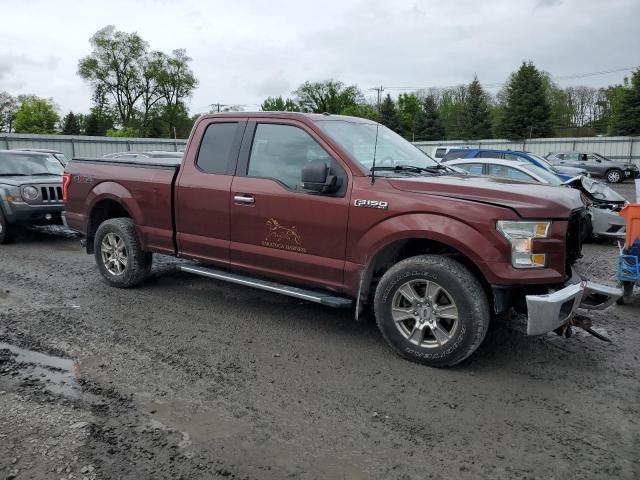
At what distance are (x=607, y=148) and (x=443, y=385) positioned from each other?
39.6 m

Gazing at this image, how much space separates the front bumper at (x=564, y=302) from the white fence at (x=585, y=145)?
102ft

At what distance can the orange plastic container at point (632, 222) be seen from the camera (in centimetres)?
564

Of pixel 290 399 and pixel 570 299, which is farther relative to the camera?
pixel 570 299

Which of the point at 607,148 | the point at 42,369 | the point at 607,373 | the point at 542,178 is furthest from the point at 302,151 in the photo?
the point at 607,148

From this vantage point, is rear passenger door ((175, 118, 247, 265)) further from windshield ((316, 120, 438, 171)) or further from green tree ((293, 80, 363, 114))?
green tree ((293, 80, 363, 114))

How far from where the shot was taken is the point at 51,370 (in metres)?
4.19

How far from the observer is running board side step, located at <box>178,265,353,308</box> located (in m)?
4.58

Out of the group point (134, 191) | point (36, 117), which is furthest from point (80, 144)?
point (36, 117)

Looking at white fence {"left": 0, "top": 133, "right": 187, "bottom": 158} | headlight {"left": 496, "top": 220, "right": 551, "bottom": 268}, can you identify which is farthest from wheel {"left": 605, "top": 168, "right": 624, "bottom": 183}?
headlight {"left": 496, "top": 220, "right": 551, "bottom": 268}

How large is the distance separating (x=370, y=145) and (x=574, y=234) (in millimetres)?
1930

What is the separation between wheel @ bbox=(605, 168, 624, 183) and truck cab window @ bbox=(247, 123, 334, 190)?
28303mm

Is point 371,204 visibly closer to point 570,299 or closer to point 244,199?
point 244,199

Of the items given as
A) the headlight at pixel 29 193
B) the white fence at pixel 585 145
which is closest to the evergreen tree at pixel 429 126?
the white fence at pixel 585 145

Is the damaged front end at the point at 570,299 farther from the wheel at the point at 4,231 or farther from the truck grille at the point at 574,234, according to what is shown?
the wheel at the point at 4,231
